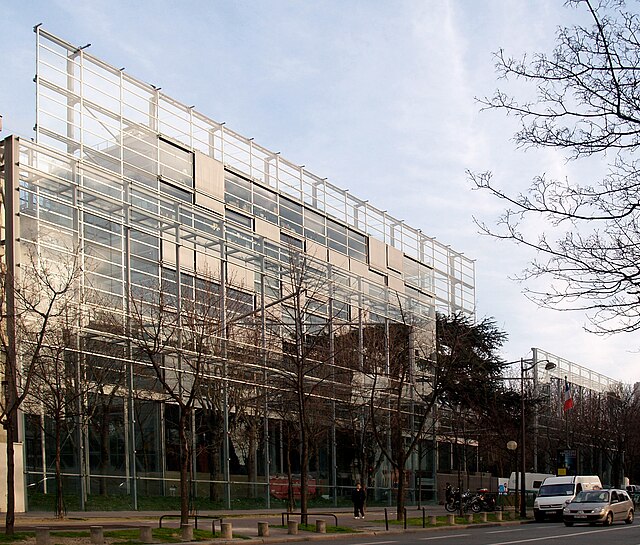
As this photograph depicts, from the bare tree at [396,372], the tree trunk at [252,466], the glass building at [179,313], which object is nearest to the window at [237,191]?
the glass building at [179,313]

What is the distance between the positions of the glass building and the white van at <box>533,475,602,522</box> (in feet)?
31.0

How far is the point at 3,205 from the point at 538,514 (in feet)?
90.8

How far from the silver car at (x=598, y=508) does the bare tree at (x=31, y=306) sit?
2156 cm

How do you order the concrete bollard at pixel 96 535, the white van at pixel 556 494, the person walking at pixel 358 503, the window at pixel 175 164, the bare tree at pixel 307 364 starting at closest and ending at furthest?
the concrete bollard at pixel 96 535
the person walking at pixel 358 503
the bare tree at pixel 307 364
the white van at pixel 556 494
the window at pixel 175 164

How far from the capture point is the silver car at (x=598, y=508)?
127 ft

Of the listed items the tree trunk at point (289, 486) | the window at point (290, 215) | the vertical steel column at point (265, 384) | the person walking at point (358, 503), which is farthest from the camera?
the window at point (290, 215)

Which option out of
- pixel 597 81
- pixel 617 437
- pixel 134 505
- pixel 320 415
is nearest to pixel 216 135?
pixel 320 415

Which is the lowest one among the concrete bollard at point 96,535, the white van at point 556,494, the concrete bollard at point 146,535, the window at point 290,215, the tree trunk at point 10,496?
the white van at point 556,494

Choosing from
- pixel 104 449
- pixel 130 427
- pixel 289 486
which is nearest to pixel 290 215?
pixel 289 486

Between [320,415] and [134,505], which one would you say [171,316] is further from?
[320,415]

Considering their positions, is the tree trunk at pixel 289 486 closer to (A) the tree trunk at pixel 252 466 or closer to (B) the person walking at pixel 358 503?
(A) the tree trunk at pixel 252 466

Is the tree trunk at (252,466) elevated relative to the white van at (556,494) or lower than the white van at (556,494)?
elevated

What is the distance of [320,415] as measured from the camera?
47562 mm

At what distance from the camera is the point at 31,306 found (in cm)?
2695
